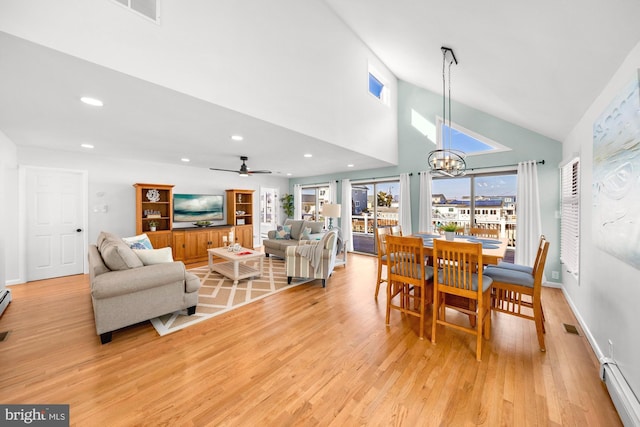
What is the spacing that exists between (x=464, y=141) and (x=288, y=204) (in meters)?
5.53

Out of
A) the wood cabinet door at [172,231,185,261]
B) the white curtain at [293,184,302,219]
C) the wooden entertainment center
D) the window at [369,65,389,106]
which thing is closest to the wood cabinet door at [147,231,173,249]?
the wooden entertainment center

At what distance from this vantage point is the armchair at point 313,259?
Result: 3.95 metres

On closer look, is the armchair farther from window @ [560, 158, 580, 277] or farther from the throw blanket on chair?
window @ [560, 158, 580, 277]

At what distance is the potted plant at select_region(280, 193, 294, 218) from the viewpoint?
8506 mm

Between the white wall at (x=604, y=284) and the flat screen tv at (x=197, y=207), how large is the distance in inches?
287

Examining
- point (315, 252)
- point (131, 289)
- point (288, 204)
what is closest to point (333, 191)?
point (288, 204)

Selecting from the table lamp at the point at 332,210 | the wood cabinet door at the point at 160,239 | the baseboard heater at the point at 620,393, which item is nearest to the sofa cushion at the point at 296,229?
the table lamp at the point at 332,210

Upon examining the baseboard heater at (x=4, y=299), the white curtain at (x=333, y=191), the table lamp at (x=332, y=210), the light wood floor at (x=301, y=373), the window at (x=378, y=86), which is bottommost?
the light wood floor at (x=301, y=373)

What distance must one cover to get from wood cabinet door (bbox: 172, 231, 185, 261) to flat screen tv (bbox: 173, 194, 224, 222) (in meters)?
0.67

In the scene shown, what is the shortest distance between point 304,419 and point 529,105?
4.25 metres

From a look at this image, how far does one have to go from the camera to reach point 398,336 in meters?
2.53

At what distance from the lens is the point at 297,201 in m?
8.45

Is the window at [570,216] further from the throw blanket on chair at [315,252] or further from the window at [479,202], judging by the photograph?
the throw blanket on chair at [315,252]

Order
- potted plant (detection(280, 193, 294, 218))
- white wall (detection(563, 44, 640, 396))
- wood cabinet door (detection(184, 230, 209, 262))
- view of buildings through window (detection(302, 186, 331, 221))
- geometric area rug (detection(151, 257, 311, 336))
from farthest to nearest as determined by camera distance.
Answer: potted plant (detection(280, 193, 294, 218)), view of buildings through window (detection(302, 186, 331, 221)), wood cabinet door (detection(184, 230, 209, 262)), geometric area rug (detection(151, 257, 311, 336)), white wall (detection(563, 44, 640, 396))
